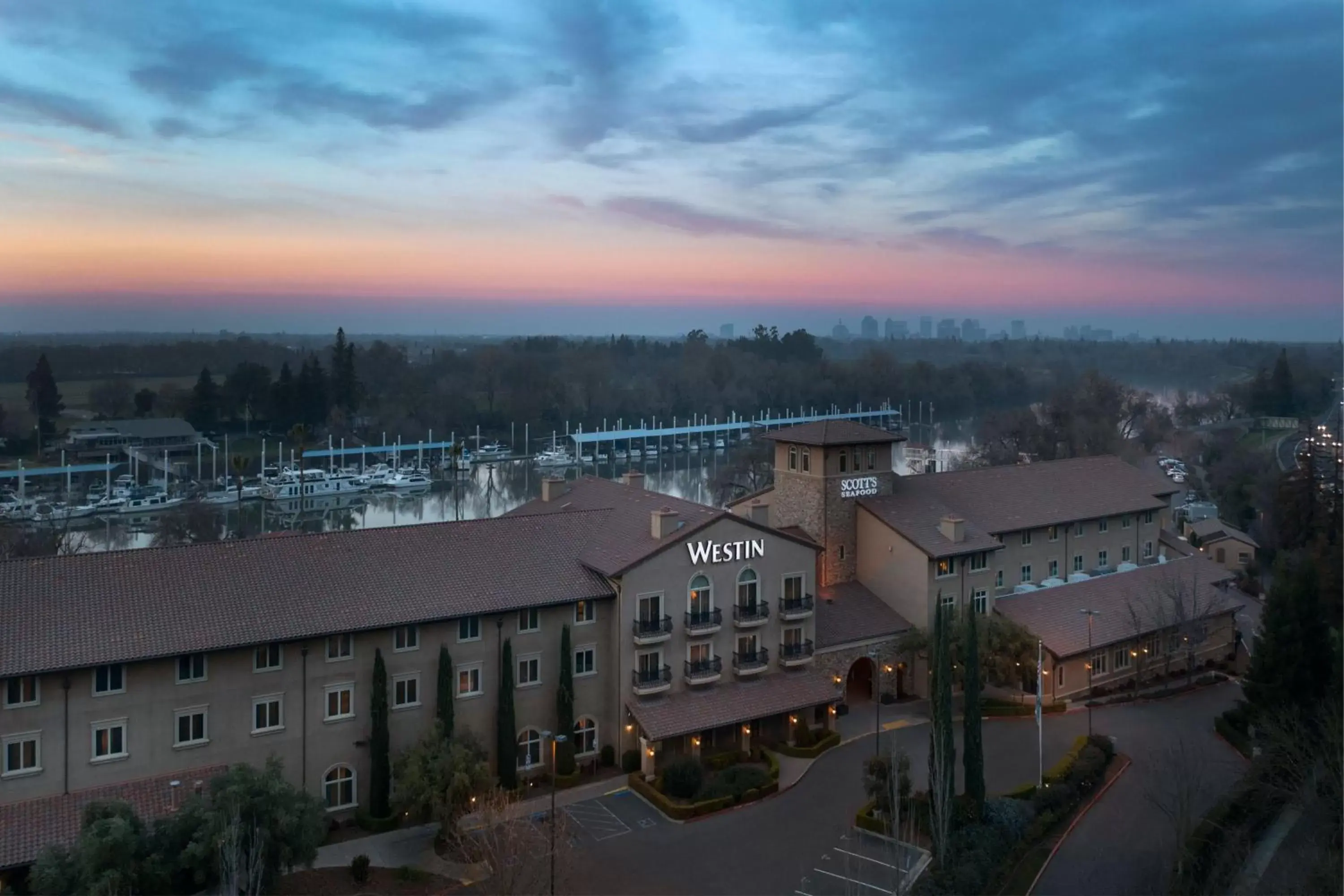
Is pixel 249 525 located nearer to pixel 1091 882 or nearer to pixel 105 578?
pixel 105 578

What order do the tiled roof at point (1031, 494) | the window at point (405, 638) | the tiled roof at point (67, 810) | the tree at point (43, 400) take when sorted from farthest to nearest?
the tree at point (43, 400) → the tiled roof at point (1031, 494) → the window at point (405, 638) → the tiled roof at point (67, 810)

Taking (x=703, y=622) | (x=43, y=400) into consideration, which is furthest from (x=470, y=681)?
(x=43, y=400)

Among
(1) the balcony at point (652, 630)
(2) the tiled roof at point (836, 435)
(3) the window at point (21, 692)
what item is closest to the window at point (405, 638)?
(1) the balcony at point (652, 630)

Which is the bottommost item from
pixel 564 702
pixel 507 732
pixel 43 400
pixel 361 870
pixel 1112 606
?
pixel 361 870

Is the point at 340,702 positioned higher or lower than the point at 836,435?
lower

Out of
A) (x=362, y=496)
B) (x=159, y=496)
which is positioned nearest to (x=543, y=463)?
(x=362, y=496)

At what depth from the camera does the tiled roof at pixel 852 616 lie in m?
31.7

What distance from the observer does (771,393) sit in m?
136

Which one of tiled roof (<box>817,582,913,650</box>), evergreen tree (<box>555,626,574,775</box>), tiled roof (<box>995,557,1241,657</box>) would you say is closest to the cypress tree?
evergreen tree (<box>555,626,574,775</box>)

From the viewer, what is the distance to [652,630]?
88.1 ft

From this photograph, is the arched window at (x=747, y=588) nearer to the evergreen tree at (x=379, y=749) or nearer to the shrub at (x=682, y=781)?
the shrub at (x=682, y=781)

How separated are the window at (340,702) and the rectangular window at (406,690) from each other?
100 centimetres

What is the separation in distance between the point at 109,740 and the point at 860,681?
876 inches

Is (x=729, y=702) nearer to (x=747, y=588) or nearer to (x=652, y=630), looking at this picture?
(x=652, y=630)
